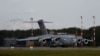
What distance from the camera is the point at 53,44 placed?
249 feet

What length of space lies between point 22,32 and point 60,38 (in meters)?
76.8

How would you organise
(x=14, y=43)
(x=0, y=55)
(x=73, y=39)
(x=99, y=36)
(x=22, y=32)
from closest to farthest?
(x=0, y=55), (x=73, y=39), (x=14, y=43), (x=99, y=36), (x=22, y=32)

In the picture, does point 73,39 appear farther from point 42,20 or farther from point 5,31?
point 5,31

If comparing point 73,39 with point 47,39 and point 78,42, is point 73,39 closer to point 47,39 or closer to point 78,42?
point 78,42

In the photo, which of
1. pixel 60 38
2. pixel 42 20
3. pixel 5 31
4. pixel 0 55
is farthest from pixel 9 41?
pixel 0 55

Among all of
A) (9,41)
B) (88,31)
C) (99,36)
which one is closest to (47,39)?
(9,41)

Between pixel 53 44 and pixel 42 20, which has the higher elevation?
pixel 42 20

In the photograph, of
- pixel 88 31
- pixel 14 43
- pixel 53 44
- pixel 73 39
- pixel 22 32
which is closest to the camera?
pixel 73 39

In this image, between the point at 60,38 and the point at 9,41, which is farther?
the point at 9,41

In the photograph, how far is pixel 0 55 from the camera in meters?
33.8

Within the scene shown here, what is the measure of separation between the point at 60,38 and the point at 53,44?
118 inches

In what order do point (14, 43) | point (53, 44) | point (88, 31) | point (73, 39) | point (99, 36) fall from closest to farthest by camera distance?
point (73, 39), point (53, 44), point (14, 43), point (99, 36), point (88, 31)

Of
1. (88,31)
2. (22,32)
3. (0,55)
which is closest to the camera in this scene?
(0,55)

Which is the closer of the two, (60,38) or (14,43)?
(60,38)
